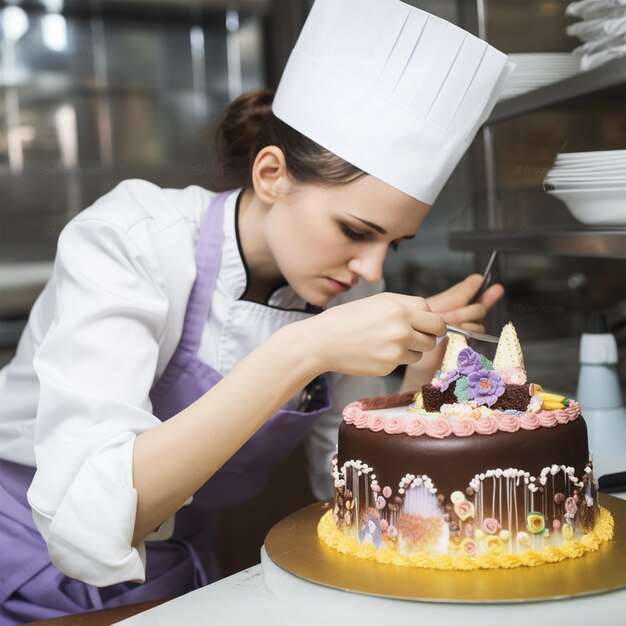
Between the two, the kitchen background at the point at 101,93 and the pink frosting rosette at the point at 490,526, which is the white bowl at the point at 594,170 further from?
the kitchen background at the point at 101,93

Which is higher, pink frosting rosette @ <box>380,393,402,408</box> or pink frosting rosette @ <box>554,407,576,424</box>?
pink frosting rosette @ <box>554,407,576,424</box>

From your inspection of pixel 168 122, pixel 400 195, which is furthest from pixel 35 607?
pixel 168 122

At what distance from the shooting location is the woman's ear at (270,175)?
129 centimetres

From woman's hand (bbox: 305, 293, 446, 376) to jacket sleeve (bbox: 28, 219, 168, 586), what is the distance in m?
0.25

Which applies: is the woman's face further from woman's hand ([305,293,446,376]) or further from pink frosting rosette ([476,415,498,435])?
pink frosting rosette ([476,415,498,435])

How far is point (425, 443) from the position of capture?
3.18 ft

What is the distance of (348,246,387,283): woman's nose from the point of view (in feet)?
4.05

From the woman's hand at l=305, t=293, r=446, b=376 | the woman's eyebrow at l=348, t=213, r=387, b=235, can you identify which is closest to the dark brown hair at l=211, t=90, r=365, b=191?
the woman's eyebrow at l=348, t=213, r=387, b=235

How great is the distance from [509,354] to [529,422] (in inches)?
6.4

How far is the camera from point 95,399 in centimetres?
107

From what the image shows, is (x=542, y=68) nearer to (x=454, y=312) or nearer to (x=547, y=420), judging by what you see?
(x=454, y=312)

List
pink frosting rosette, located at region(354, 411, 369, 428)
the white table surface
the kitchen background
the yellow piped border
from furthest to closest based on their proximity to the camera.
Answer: the kitchen background
pink frosting rosette, located at region(354, 411, 369, 428)
the yellow piped border
the white table surface

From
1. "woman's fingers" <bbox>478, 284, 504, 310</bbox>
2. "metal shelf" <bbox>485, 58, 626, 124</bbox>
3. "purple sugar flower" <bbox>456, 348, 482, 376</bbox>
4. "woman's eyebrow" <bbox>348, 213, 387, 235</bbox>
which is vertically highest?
"metal shelf" <bbox>485, 58, 626, 124</bbox>

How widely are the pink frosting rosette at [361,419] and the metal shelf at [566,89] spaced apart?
681 mm
